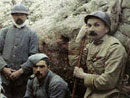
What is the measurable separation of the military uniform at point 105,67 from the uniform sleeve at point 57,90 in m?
0.88

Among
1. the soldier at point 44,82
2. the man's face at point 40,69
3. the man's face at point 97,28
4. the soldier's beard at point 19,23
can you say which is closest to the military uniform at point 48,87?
the soldier at point 44,82

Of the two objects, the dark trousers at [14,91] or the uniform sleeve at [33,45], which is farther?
the dark trousers at [14,91]

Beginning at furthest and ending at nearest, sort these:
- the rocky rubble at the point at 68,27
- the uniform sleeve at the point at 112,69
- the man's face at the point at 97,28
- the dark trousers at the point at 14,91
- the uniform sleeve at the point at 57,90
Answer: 1. the dark trousers at the point at 14,91
2. the uniform sleeve at the point at 57,90
3. the rocky rubble at the point at 68,27
4. the man's face at the point at 97,28
5. the uniform sleeve at the point at 112,69

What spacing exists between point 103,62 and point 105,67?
11cm

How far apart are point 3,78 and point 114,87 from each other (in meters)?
2.74

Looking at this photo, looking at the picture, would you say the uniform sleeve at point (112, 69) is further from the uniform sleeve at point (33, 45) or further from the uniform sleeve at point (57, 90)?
the uniform sleeve at point (33, 45)

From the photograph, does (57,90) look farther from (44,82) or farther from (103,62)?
(103,62)

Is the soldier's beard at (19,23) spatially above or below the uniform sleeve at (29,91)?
above

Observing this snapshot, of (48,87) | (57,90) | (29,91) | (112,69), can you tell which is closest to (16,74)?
(29,91)

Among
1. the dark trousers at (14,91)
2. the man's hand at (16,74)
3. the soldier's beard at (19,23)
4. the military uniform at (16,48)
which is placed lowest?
the dark trousers at (14,91)

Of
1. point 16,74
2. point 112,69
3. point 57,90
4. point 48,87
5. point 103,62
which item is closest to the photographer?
point 112,69

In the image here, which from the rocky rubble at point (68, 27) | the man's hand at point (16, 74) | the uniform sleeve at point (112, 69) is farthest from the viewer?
the man's hand at point (16, 74)

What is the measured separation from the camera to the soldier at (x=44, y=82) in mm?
5898

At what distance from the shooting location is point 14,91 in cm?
664
